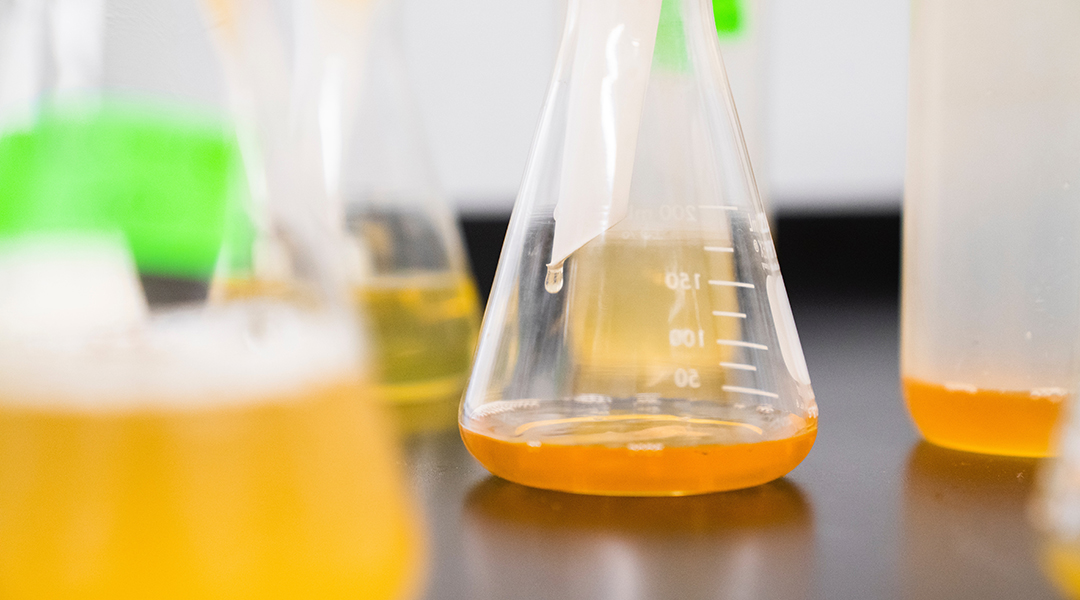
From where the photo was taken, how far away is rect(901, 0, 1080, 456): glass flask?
0.57 metres

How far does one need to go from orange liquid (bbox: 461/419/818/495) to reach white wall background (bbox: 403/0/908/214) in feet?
4.27

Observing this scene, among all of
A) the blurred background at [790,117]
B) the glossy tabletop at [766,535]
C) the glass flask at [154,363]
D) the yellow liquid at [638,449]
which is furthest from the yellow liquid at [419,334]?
the blurred background at [790,117]

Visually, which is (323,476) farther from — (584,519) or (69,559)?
(584,519)

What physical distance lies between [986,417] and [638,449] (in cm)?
24

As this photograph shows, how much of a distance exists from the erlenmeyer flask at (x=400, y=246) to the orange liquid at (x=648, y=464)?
26 cm

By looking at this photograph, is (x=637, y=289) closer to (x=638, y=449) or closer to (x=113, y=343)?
(x=638, y=449)

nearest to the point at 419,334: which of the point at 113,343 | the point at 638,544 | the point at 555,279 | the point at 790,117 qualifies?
the point at 555,279

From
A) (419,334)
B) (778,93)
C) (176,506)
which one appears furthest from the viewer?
(778,93)

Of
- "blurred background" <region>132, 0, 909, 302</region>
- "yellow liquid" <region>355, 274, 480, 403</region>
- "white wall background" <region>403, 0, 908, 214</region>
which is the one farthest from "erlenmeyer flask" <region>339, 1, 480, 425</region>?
"white wall background" <region>403, 0, 908, 214</region>

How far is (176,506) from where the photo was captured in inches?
10.2

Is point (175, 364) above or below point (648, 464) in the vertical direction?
above

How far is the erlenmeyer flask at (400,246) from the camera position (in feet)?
2.59

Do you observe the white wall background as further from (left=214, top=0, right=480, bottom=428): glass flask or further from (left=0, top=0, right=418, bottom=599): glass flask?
(left=0, top=0, right=418, bottom=599): glass flask

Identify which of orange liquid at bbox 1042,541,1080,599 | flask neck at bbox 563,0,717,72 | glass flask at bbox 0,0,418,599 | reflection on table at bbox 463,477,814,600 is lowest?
reflection on table at bbox 463,477,814,600
